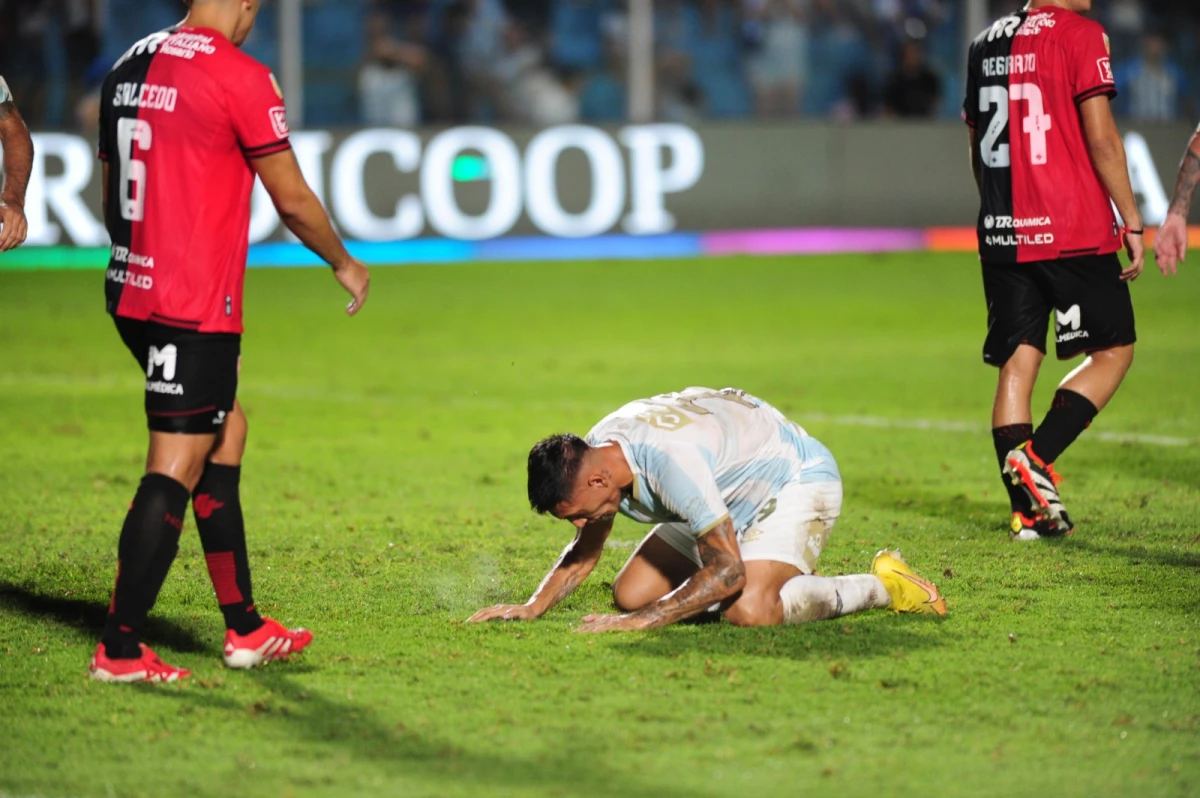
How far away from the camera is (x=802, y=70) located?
17.9 metres

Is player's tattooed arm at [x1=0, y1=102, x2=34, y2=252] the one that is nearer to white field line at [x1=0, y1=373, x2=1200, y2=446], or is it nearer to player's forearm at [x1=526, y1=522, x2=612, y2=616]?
player's forearm at [x1=526, y1=522, x2=612, y2=616]

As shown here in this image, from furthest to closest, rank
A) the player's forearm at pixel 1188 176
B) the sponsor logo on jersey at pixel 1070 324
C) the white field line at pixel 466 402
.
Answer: the white field line at pixel 466 402
the sponsor logo on jersey at pixel 1070 324
the player's forearm at pixel 1188 176

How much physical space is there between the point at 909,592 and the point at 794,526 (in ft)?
1.41

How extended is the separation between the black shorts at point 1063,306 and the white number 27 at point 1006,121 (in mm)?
436

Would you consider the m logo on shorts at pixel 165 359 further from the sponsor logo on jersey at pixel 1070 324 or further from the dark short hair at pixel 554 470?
the sponsor logo on jersey at pixel 1070 324

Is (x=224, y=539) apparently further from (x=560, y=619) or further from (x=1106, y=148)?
(x=1106, y=148)

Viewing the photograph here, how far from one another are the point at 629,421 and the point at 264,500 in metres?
3.17

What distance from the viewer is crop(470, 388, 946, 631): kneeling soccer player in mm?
4555

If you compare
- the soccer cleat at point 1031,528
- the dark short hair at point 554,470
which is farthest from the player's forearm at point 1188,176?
the dark short hair at point 554,470

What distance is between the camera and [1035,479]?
604 cm

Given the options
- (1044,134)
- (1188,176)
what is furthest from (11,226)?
(1188,176)

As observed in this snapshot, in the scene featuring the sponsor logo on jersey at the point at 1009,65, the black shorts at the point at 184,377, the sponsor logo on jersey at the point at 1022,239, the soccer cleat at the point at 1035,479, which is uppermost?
the sponsor logo on jersey at the point at 1009,65

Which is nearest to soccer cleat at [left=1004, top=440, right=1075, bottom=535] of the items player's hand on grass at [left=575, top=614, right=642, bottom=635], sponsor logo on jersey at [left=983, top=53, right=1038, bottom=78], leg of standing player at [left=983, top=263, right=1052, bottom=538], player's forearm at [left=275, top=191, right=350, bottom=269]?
leg of standing player at [left=983, top=263, right=1052, bottom=538]

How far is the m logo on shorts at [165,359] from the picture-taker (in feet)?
14.0
